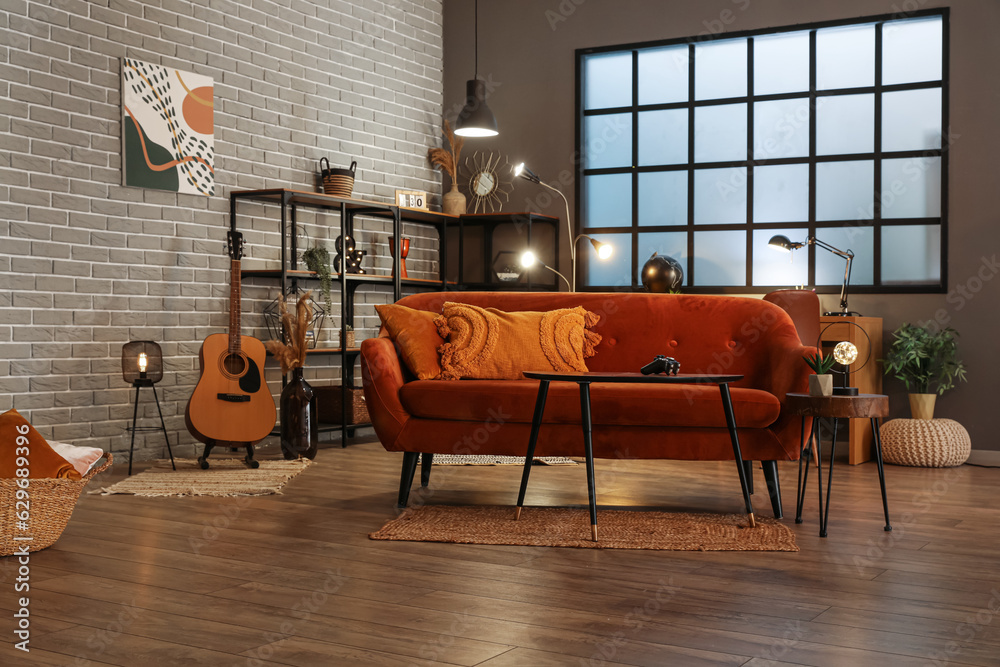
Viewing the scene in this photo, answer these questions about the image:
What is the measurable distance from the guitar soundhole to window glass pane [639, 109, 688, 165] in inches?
122

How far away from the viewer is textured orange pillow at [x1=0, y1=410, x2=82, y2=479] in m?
2.77

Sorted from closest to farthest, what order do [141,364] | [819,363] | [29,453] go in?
[29,453] → [819,363] → [141,364]

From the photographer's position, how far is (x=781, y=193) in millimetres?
6141

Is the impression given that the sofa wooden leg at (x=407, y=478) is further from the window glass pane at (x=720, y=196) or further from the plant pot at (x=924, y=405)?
the window glass pane at (x=720, y=196)

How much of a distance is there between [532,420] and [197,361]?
8.71 ft

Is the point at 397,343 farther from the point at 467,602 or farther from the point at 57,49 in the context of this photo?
the point at 57,49

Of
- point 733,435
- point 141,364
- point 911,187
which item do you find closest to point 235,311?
point 141,364

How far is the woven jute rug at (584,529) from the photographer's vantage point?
301cm

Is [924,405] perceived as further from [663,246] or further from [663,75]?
[663,75]

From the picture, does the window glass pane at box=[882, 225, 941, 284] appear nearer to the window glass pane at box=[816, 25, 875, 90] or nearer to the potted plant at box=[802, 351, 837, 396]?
the window glass pane at box=[816, 25, 875, 90]

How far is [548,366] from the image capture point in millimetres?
3855

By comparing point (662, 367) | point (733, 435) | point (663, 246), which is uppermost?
point (663, 246)

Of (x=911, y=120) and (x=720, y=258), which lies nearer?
(x=911, y=120)

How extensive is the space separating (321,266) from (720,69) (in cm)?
290
